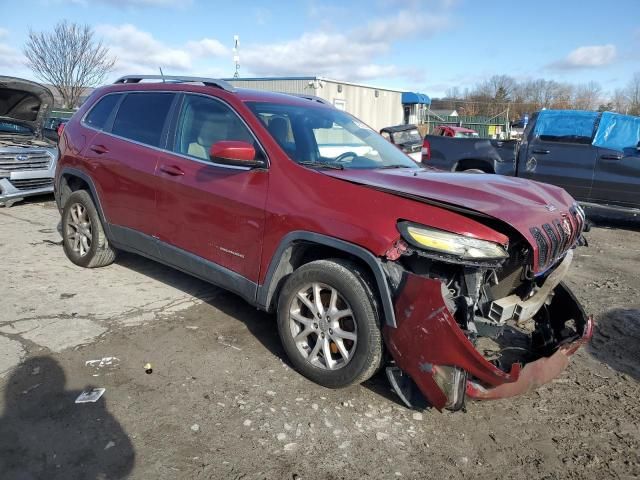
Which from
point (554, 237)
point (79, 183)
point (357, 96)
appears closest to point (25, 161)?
point (79, 183)

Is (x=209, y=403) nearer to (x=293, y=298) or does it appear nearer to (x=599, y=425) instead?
(x=293, y=298)

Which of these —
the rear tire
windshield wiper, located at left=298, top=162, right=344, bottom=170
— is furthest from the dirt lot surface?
windshield wiper, located at left=298, top=162, right=344, bottom=170

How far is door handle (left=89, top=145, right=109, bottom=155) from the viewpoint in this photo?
16.1ft

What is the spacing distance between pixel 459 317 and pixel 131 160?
3.18 metres

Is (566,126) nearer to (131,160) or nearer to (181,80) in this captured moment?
(181,80)

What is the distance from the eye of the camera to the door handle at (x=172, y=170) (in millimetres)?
4113

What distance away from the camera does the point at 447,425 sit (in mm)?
3037

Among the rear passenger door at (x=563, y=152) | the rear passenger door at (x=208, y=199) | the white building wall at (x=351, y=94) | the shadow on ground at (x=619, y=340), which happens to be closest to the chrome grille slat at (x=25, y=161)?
the rear passenger door at (x=208, y=199)

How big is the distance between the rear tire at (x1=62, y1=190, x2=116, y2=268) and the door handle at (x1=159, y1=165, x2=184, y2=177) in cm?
132

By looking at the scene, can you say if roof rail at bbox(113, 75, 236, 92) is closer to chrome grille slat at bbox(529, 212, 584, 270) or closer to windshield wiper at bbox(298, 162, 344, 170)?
windshield wiper at bbox(298, 162, 344, 170)

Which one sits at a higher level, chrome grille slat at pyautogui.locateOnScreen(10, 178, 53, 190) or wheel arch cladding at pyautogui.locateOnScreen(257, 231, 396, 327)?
wheel arch cladding at pyautogui.locateOnScreen(257, 231, 396, 327)

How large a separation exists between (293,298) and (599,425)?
201cm

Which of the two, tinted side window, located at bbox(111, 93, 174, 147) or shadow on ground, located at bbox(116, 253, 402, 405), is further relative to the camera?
tinted side window, located at bbox(111, 93, 174, 147)

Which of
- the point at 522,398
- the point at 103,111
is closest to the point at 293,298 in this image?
the point at 522,398
